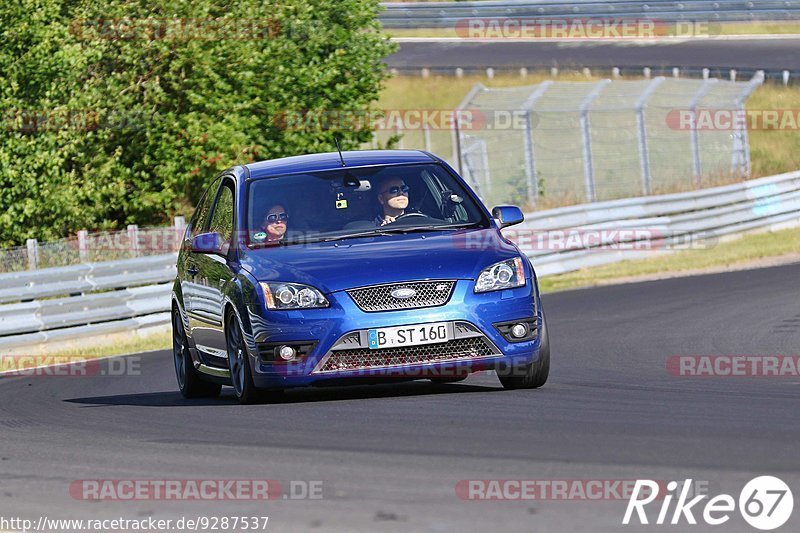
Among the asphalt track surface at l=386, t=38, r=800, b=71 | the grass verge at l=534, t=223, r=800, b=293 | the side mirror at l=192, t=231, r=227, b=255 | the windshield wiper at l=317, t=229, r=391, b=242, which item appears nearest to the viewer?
the windshield wiper at l=317, t=229, r=391, b=242

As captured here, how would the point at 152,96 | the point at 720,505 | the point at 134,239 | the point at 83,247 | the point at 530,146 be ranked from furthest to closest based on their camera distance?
the point at 152,96 < the point at 530,146 < the point at 134,239 < the point at 83,247 < the point at 720,505

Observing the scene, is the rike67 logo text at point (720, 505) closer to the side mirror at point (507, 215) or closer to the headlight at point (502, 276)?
the headlight at point (502, 276)

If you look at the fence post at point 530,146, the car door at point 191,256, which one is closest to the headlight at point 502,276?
the car door at point 191,256

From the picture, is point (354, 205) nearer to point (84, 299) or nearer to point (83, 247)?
point (84, 299)

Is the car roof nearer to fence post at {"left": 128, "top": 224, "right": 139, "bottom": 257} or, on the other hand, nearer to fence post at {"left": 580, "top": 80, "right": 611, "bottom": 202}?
fence post at {"left": 128, "top": 224, "right": 139, "bottom": 257}

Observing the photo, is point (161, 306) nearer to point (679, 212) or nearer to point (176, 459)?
point (679, 212)

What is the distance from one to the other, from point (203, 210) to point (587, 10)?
44.3m

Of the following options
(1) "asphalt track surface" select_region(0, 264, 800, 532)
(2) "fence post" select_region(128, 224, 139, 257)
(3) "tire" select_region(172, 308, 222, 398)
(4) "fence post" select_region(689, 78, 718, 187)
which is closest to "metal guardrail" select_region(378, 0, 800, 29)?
(4) "fence post" select_region(689, 78, 718, 187)

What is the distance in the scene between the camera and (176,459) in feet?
26.0

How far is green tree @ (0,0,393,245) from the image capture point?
26.7 m

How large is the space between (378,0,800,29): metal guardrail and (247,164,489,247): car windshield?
42.9 meters

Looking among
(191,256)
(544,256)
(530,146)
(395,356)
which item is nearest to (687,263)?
(544,256)

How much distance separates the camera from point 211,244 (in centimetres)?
1077

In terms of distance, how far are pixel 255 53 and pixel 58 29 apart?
4.03m
